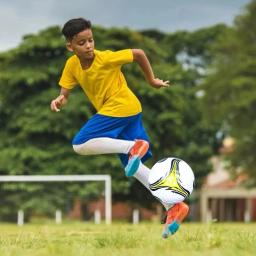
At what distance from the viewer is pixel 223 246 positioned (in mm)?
5949

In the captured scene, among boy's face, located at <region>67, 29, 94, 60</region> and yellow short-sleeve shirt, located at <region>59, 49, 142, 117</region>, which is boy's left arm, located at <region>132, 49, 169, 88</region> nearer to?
yellow short-sleeve shirt, located at <region>59, 49, 142, 117</region>

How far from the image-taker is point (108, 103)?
7594 mm

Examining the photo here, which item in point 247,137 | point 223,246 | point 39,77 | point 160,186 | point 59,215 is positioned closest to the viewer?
point 223,246

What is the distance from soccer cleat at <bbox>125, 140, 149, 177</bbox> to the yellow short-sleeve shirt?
38 centimetres

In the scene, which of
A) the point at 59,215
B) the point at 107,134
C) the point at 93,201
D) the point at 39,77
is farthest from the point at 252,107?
the point at 107,134

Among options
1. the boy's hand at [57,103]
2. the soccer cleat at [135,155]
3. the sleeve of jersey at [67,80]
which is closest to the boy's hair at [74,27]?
the sleeve of jersey at [67,80]

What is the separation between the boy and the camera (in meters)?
→ 7.37

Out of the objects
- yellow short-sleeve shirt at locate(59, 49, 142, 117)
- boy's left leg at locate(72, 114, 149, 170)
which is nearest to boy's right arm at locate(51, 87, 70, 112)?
yellow short-sleeve shirt at locate(59, 49, 142, 117)

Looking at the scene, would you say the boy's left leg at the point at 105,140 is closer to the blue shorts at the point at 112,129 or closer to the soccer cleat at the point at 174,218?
the blue shorts at the point at 112,129

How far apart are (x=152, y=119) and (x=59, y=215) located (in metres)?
18.6

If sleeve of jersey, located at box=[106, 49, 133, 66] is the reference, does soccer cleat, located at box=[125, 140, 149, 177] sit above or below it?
below

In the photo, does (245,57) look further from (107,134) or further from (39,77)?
(107,134)

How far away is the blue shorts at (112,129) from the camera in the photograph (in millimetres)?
7477

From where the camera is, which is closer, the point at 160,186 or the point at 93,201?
the point at 160,186
